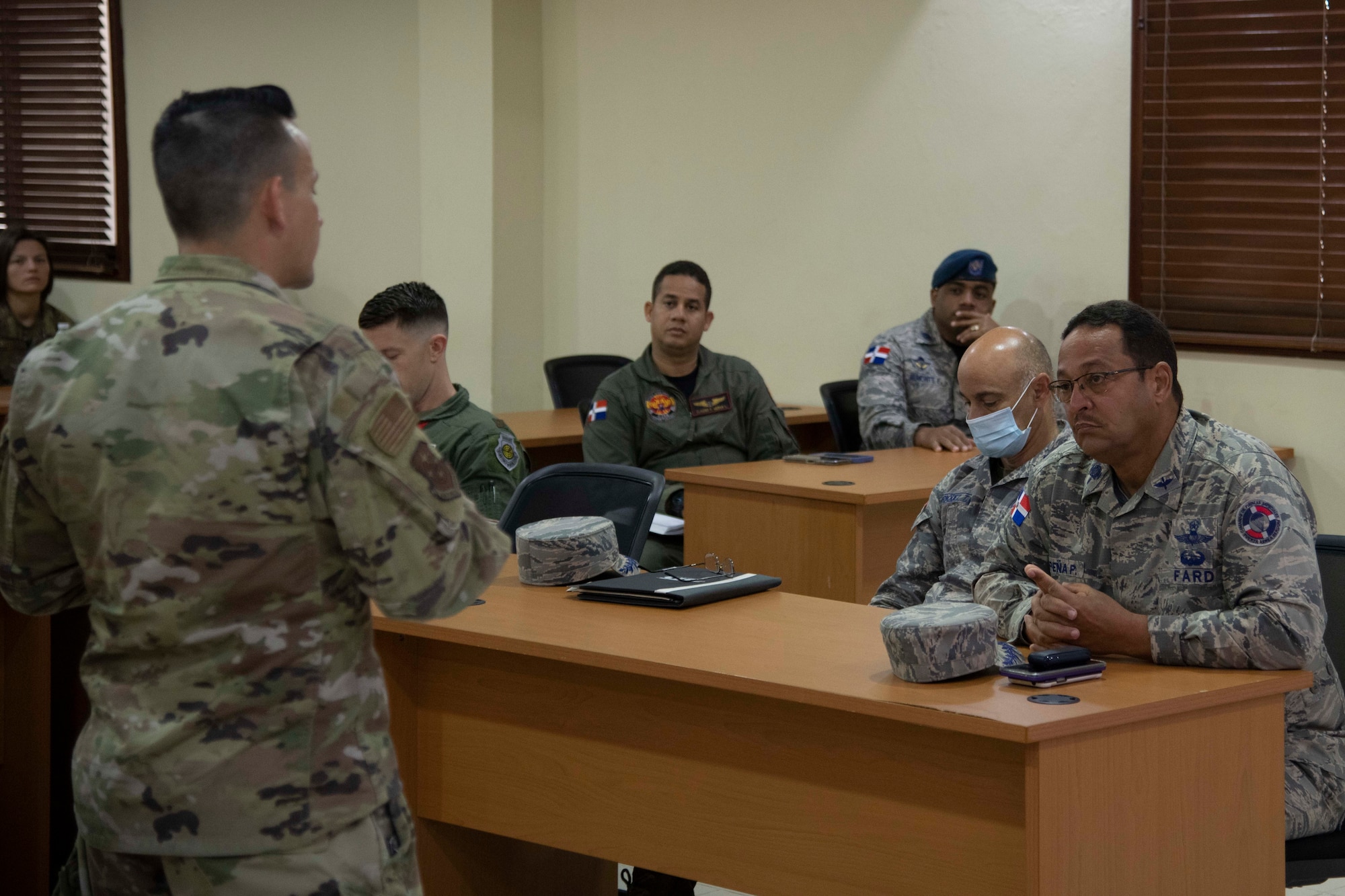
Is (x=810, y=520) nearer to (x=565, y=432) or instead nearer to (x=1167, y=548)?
(x=565, y=432)

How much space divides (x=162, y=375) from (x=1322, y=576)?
6.65 ft

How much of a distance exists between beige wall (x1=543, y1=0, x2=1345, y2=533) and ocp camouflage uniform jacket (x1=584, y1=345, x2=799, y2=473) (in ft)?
4.39

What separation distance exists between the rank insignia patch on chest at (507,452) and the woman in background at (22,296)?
4.06m

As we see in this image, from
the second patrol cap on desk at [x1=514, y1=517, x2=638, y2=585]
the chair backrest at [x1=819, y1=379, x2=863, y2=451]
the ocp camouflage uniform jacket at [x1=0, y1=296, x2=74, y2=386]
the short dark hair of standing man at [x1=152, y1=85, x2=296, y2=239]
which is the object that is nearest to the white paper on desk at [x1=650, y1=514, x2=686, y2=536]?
the chair backrest at [x1=819, y1=379, x2=863, y2=451]

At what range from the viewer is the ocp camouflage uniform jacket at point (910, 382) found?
4785mm

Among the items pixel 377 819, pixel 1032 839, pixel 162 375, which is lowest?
pixel 1032 839

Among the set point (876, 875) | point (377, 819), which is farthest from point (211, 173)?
point (876, 875)

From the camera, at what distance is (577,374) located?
5.73 metres

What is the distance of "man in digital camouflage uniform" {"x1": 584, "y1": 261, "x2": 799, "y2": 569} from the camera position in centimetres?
429

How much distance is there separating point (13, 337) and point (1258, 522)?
5.91m

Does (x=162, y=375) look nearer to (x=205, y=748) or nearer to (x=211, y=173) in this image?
(x=211, y=173)

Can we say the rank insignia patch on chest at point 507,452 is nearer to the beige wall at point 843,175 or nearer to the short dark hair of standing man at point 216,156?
the short dark hair of standing man at point 216,156

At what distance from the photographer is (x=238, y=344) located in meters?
1.36

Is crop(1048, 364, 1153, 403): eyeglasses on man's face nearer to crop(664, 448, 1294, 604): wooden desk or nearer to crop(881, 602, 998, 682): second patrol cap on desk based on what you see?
crop(881, 602, 998, 682): second patrol cap on desk
